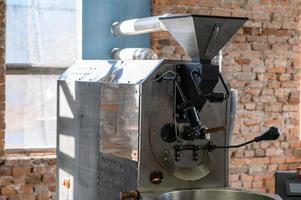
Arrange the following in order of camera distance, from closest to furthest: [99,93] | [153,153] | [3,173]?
[153,153], [99,93], [3,173]

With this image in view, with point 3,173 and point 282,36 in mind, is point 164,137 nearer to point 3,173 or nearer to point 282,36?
Answer: point 3,173

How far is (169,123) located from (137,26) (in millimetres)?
1581

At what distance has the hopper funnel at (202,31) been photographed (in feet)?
9.82

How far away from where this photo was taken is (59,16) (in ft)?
16.3

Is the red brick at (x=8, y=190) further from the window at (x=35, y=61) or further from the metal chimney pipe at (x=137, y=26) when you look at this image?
the metal chimney pipe at (x=137, y=26)

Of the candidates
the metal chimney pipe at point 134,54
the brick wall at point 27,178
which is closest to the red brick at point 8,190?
the brick wall at point 27,178

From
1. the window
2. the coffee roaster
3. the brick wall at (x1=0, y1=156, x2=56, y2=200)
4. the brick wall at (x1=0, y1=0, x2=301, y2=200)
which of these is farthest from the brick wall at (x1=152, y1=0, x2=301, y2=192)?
the coffee roaster

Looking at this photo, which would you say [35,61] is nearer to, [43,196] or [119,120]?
[43,196]

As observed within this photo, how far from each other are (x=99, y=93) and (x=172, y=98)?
51 centimetres

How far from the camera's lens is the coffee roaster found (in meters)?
3.04

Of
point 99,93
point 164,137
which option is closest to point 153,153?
point 164,137

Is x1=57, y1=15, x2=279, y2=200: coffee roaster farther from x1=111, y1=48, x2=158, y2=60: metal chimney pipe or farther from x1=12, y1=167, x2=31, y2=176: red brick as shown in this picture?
x1=12, y1=167, x2=31, y2=176: red brick

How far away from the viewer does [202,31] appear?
9.91 ft

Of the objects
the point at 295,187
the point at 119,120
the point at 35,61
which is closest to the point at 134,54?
the point at 35,61
